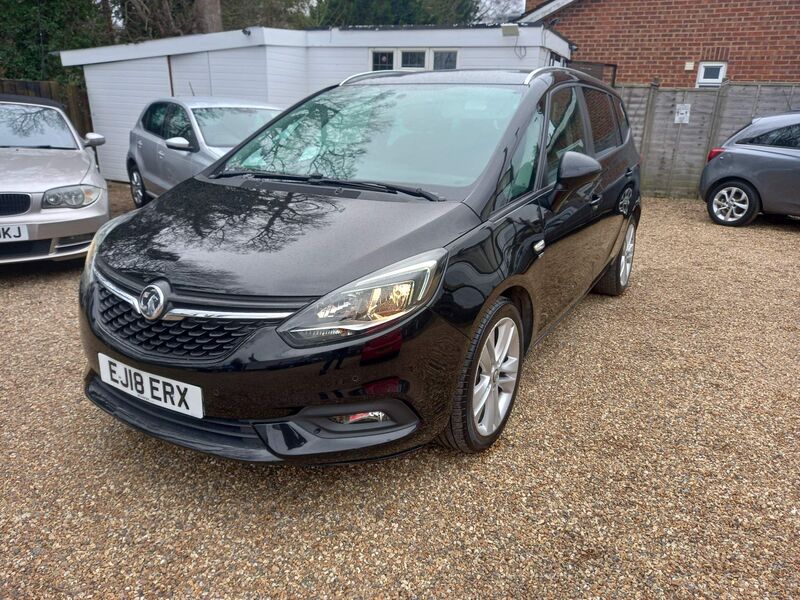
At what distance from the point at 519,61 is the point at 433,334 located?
912 cm

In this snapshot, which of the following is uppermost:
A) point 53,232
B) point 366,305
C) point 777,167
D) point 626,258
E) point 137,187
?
point 366,305

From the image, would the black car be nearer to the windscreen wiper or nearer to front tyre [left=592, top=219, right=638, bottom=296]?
the windscreen wiper

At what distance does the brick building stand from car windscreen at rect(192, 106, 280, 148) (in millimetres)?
8798

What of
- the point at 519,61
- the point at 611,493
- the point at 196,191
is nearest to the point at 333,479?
the point at 611,493

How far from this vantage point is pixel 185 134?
696 centimetres

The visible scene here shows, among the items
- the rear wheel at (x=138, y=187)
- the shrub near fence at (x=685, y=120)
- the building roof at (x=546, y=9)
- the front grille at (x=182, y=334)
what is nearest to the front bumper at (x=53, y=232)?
the rear wheel at (x=138, y=187)

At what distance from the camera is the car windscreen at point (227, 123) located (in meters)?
6.83

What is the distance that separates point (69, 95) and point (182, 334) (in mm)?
13284

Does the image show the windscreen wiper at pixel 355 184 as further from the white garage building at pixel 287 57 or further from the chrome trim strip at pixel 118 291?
the white garage building at pixel 287 57

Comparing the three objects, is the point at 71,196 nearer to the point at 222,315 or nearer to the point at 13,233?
the point at 13,233

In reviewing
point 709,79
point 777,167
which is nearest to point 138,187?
point 777,167

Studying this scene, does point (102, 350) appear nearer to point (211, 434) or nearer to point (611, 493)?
point (211, 434)

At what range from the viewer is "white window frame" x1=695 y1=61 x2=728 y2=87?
495 inches

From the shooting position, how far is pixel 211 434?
2152 millimetres
